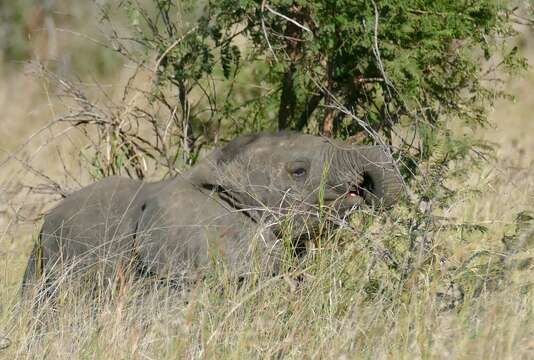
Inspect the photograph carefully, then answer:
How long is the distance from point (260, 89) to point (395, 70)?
171cm

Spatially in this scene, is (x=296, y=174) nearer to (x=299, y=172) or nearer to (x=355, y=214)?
(x=299, y=172)

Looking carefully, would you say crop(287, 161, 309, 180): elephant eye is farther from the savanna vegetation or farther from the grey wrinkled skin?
the savanna vegetation

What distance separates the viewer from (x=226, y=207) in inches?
243

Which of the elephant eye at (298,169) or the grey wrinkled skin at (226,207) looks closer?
the grey wrinkled skin at (226,207)

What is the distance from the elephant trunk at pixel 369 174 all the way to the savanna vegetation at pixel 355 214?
9 cm

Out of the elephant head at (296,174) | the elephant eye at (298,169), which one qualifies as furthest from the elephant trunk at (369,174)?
the elephant eye at (298,169)

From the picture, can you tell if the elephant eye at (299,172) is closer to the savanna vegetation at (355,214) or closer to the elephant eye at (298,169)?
the elephant eye at (298,169)

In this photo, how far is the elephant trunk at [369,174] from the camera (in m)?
5.88

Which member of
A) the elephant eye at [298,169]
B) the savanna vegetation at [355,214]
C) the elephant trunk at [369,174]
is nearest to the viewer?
the savanna vegetation at [355,214]

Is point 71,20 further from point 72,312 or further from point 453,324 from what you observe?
point 453,324

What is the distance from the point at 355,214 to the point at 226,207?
64 centimetres

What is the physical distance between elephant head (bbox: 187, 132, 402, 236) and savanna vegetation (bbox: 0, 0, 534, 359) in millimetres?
129

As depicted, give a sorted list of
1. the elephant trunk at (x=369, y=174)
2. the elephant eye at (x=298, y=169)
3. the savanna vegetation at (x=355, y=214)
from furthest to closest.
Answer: the elephant eye at (x=298, y=169)
the elephant trunk at (x=369, y=174)
the savanna vegetation at (x=355, y=214)

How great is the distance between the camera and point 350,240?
5.83m
